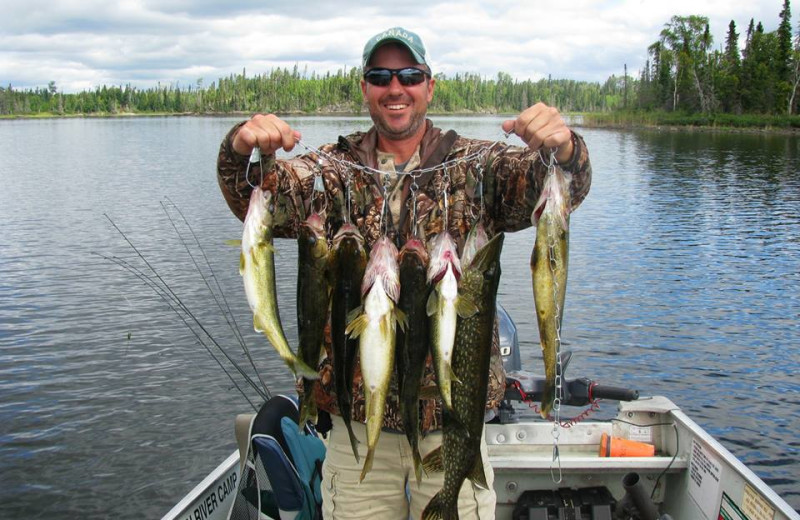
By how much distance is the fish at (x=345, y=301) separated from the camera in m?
3.39

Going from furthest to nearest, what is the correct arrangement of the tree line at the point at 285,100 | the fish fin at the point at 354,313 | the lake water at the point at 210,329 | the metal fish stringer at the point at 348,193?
the tree line at the point at 285,100 < the lake water at the point at 210,329 < the metal fish stringer at the point at 348,193 < the fish fin at the point at 354,313

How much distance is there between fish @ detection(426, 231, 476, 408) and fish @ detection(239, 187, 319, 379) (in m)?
0.63

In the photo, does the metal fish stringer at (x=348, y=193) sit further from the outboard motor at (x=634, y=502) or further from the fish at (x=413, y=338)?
the outboard motor at (x=634, y=502)

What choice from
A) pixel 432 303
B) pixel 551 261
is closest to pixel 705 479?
pixel 551 261

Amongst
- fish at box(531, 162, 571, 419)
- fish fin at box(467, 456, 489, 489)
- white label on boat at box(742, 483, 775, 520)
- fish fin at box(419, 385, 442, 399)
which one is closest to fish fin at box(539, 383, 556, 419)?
fish at box(531, 162, 571, 419)

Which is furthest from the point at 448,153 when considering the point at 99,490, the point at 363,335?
the point at 99,490

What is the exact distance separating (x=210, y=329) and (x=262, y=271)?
11.7m

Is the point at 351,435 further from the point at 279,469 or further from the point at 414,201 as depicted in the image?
the point at 414,201

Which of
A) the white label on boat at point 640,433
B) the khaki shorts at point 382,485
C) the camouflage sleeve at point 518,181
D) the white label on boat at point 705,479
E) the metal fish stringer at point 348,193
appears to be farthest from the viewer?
the white label on boat at point 640,433

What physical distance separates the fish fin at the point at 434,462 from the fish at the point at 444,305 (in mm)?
515

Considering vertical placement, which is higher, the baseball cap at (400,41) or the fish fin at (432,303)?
the baseball cap at (400,41)

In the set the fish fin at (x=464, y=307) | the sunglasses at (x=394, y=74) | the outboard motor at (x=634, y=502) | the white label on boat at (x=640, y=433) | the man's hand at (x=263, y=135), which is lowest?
the outboard motor at (x=634, y=502)

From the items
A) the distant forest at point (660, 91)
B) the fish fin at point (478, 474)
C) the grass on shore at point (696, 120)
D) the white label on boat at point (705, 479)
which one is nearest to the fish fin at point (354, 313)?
the fish fin at point (478, 474)

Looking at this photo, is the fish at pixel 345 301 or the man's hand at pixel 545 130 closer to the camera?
the man's hand at pixel 545 130
